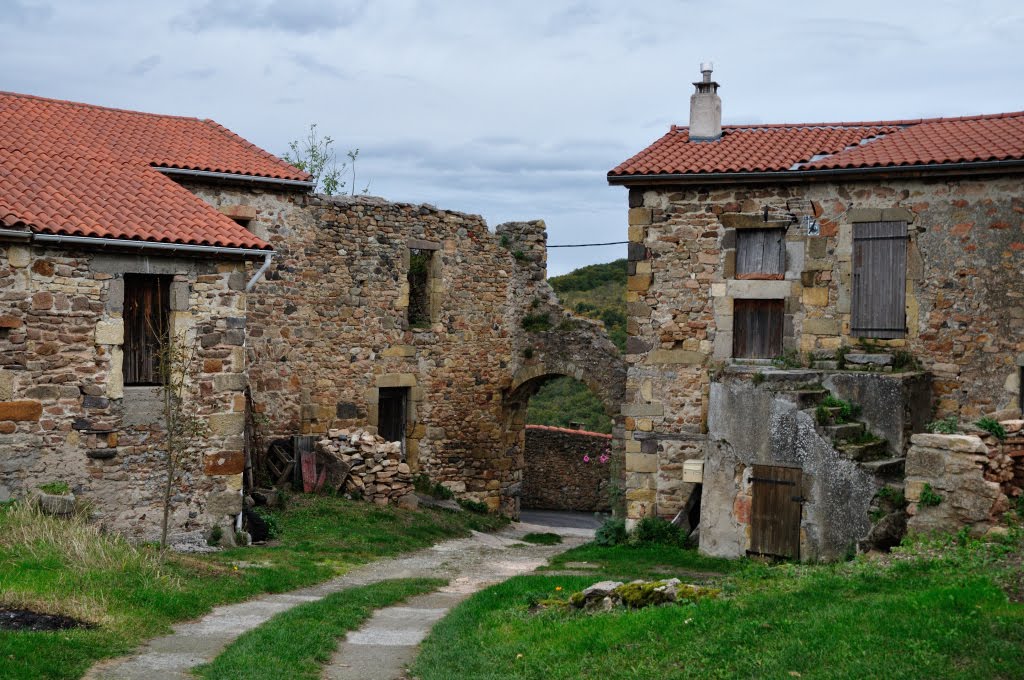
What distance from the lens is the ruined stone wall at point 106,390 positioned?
41.2 feet

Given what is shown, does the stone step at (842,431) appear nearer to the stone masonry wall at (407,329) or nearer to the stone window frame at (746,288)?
the stone window frame at (746,288)

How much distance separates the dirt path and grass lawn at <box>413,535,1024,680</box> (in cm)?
39

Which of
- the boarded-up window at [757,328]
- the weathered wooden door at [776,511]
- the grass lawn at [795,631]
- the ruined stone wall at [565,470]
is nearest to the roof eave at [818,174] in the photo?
the boarded-up window at [757,328]

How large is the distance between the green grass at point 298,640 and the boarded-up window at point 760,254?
715cm

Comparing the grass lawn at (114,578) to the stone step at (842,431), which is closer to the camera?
the grass lawn at (114,578)

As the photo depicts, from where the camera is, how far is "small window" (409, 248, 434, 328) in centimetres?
2148

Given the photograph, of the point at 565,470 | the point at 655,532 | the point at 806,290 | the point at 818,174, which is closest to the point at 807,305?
the point at 806,290

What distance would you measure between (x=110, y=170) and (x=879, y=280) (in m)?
10.5

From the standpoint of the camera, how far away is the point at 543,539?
19844mm

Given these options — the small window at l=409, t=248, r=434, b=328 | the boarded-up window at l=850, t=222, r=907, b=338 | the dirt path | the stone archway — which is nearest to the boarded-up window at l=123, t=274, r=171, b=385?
the dirt path

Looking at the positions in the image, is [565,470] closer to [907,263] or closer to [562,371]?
[562,371]

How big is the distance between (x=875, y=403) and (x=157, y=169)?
36.4 feet

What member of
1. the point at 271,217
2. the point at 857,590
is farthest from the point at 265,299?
the point at 857,590

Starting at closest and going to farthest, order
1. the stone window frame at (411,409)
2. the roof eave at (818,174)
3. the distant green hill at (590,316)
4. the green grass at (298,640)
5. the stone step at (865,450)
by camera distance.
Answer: the green grass at (298,640), the stone step at (865,450), the roof eave at (818,174), the stone window frame at (411,409), the distant green hill at (590,316)
